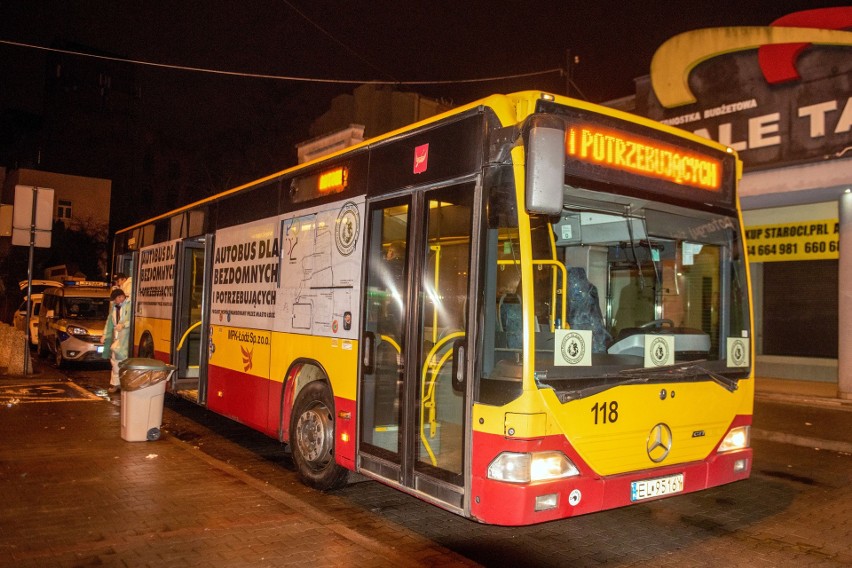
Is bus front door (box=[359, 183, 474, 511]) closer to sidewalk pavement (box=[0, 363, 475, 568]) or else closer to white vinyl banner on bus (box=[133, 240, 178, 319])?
sidewalk pavement (box=[0, 363, 475, 568])

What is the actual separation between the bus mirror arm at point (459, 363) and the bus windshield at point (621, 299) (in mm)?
184

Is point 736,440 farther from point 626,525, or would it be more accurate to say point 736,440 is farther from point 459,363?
point 459,363

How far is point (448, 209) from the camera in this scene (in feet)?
17.2

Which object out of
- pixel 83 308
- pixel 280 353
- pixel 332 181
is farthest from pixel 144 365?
pixel 83 308

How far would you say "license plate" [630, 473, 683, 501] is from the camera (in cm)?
489

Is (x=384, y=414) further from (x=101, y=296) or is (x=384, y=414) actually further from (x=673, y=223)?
(x=101, y=296)

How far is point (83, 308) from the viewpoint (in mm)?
17469

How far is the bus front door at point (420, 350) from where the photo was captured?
5.09 meters

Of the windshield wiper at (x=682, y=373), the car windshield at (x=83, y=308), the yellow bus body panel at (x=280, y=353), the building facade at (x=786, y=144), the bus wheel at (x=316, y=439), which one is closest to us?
the windshield wiper at (x=682, y=373)

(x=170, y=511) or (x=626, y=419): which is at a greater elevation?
(x=626, y=419)

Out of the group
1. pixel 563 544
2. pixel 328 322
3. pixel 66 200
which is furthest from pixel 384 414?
pixel 66 200

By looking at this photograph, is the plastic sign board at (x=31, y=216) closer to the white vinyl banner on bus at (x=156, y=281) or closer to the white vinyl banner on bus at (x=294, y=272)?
the white vinyl banner on bus at (x=156, y=281)

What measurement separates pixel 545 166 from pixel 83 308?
1638 cm

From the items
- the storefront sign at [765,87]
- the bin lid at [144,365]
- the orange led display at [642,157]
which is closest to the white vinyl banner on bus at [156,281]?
the bin lid at [144,365]
